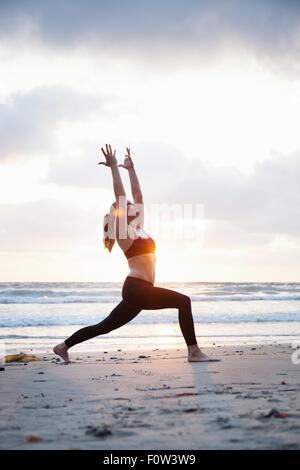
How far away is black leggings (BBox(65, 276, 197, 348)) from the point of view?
655 centimetres

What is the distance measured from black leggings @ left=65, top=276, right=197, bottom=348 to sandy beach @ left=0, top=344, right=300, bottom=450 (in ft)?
1.62

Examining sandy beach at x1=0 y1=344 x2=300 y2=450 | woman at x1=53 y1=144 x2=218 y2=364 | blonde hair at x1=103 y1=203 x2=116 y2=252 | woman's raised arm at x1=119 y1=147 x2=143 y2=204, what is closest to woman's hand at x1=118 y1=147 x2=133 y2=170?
woman's raised arm at x1=119 y1=147 x2=143 y2=204

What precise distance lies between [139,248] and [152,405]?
2.54 metres

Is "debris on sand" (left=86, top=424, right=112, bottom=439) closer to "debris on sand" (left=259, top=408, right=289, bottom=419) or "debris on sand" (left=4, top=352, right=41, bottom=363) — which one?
"debris on sand" (left=259, top=408, right=289, bottom=419)

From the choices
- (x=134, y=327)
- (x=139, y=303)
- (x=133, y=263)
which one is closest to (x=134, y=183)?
(x=133, y=263)

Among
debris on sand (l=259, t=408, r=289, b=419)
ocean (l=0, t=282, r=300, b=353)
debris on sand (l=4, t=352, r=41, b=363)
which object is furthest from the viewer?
ocean (l=0, t=282, r=300, b=353)

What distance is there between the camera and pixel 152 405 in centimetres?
425

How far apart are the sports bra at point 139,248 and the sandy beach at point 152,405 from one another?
1.32m

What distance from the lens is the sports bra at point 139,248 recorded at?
654 centimetres

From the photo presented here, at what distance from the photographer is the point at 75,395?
16.3 ft

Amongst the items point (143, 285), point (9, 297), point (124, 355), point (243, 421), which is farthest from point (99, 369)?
point (9, 297)

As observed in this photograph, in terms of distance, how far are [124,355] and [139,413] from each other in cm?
492

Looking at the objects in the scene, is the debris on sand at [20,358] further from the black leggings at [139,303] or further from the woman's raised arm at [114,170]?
the woman's raised arm at [114,170]
